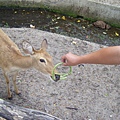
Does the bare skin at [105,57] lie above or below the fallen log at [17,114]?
above

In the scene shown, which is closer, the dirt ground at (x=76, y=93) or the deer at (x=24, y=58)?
the deer at (x=24, y=58)

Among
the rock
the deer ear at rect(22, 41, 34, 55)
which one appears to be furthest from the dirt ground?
the rock

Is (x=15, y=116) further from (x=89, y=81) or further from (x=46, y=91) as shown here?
(x=89, y=81)

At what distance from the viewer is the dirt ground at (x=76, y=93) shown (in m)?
4.19

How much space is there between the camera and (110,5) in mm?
6309

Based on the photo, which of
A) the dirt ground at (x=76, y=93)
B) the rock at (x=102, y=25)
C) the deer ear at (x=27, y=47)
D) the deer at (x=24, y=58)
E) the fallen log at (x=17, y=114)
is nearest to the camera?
the fallen log at (x=17, y=114)

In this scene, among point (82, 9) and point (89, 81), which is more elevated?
point (82, 9)

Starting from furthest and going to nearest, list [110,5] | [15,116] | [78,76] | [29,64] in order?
1. [110,5]
2. [78,76]
3. [29,64]
4. [15,116]

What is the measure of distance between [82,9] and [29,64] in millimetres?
3148

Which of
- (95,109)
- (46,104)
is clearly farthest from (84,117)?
(46,104)

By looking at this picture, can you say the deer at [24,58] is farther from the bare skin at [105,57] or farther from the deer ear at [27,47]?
the bare skin at [105,57]

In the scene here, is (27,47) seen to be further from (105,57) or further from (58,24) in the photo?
(58,24)

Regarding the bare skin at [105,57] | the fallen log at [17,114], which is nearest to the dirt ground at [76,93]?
the fallen log at [17,114]

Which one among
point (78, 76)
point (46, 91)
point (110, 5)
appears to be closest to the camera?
point (46, 91)
